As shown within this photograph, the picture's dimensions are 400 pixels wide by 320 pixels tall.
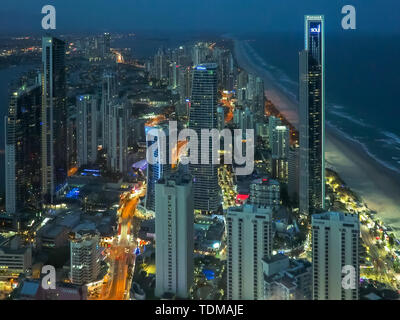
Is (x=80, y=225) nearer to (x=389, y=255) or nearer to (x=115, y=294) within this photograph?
(x=115, y=294)

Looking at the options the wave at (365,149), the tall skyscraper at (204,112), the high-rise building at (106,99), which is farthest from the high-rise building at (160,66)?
the tall skyscraper at (204,112)

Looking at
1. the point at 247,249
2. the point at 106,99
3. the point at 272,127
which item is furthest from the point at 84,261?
the point at 272,127

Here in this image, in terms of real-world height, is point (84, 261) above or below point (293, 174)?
below

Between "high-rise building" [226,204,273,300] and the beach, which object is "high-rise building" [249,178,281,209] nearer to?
the beach

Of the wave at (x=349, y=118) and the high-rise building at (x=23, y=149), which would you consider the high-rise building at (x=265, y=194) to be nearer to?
the high-rise building at (x=23, y=149)

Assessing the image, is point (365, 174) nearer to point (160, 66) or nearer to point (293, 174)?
point (293, 174)
